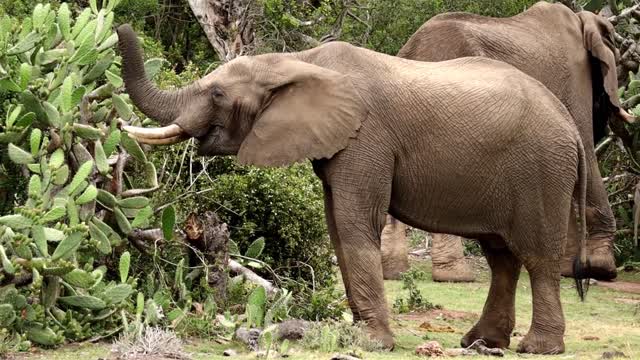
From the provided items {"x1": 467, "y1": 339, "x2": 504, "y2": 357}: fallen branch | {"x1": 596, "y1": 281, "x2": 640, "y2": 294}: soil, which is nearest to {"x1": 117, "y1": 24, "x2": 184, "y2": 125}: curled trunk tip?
{"x1": 467, "y1": 339, "x2": 504, "y2": 357}: fallen branch

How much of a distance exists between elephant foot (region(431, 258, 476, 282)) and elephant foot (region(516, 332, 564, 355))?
4621mm

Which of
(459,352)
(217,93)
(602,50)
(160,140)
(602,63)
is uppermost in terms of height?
(602,50)

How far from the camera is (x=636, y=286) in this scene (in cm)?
1603

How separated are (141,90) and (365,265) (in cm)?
210

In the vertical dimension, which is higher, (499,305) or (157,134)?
(157,134)

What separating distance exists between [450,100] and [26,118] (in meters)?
3.22

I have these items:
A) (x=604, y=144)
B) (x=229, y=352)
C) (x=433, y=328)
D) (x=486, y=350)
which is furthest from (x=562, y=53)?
(x=229, y=352)

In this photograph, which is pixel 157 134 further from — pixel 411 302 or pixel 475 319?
pixel 475 319

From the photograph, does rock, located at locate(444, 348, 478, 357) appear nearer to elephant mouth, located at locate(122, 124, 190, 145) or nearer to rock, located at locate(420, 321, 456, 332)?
rock, located at locate(420, 321, 456, 332)

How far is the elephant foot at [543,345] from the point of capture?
10859mm

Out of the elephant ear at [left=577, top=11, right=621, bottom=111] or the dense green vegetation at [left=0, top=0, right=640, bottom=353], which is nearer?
the dense green vegetation at [left=0, top=0, right=640, bottom=353]

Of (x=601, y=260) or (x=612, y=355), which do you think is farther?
(x=601, y=260)

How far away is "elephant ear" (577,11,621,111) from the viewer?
14125 millimetres

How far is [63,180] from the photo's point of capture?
973 centimetres
